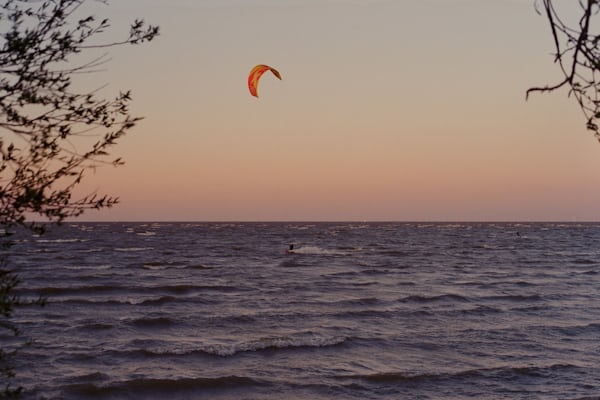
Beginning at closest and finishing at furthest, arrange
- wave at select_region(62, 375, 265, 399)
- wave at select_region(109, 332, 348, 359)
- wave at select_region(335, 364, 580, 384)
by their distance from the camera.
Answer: wave at select_region(62, 375, 265, 399), wave at select_region(335, 364, 580, 384), wave at select_region(109, 332, 348, 359)

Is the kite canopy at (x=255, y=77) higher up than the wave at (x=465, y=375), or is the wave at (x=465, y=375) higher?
the kite canopy at (x=255, y=77)

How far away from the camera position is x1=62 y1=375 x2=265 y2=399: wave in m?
13.9

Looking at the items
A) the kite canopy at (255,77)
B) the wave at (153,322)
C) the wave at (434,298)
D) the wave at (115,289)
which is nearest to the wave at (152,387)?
the wave at (153,322)

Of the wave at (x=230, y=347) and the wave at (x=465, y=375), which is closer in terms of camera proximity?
the wave at (x=465, y=375)

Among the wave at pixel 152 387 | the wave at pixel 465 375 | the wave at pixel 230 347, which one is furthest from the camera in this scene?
the wave at pixel 230 347

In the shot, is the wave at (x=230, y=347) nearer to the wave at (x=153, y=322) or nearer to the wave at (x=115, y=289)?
the wave at (x=153, y=322)

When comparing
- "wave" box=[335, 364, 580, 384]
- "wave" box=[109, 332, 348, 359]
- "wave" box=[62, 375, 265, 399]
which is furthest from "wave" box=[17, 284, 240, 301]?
"wave" box=[335, 364, 580, 384]

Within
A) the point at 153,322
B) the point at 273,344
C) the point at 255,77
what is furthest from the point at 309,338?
the point at 255,77

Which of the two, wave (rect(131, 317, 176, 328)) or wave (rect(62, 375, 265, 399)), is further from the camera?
wave (rect(131, 317, 176, 328))

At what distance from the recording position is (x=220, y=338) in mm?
20000

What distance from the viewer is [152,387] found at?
14.5 m

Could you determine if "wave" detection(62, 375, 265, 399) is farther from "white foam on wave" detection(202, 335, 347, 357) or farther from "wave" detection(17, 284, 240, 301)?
"wave" detection(17, 284, 240, 301)

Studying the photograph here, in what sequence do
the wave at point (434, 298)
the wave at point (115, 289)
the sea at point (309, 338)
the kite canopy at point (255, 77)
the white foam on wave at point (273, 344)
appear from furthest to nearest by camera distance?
the wave at point (115, 289), the wave at point (434, 298), the kite canopy at point (255, 77), the white foam on wave at point (273, 344), the sea at point (309, 338)

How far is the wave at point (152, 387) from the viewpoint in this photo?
13.9m
